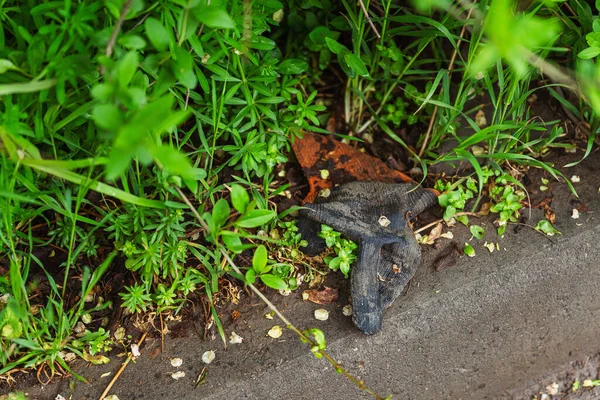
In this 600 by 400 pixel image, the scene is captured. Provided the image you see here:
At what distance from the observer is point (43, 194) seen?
1.74 metres

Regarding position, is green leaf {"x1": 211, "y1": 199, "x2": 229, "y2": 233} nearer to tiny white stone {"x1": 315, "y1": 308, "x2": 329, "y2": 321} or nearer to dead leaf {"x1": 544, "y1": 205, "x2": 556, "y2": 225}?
tiny white stone {"x1": 315, "y1": 308, "x2": 329, "y2": 321}

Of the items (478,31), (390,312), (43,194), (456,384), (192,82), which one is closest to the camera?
(192,82)

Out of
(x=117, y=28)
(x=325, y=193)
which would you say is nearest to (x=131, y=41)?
(x=117, y=28)

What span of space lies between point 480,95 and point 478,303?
87 centimetres

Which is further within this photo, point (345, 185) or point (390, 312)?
point (345, 185)

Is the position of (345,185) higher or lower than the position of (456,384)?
higher

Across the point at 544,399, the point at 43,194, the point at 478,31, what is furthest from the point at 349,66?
the point at 544,399

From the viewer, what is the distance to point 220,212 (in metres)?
1.47

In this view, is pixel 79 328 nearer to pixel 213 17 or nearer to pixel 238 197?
pixel 238 197

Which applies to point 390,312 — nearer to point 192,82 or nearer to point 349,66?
point 349,66

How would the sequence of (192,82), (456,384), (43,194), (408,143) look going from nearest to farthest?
(192,82) → (43,194) → (456,384) → (408,143)

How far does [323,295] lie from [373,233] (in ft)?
0.92

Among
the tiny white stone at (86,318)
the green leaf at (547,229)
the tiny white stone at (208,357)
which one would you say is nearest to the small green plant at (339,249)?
the tiny white stone at (208,357)

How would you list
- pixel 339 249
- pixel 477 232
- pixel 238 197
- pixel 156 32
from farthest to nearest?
pixel 477 232, pixel 339 249, pixel 238 197, pixel 156 32
